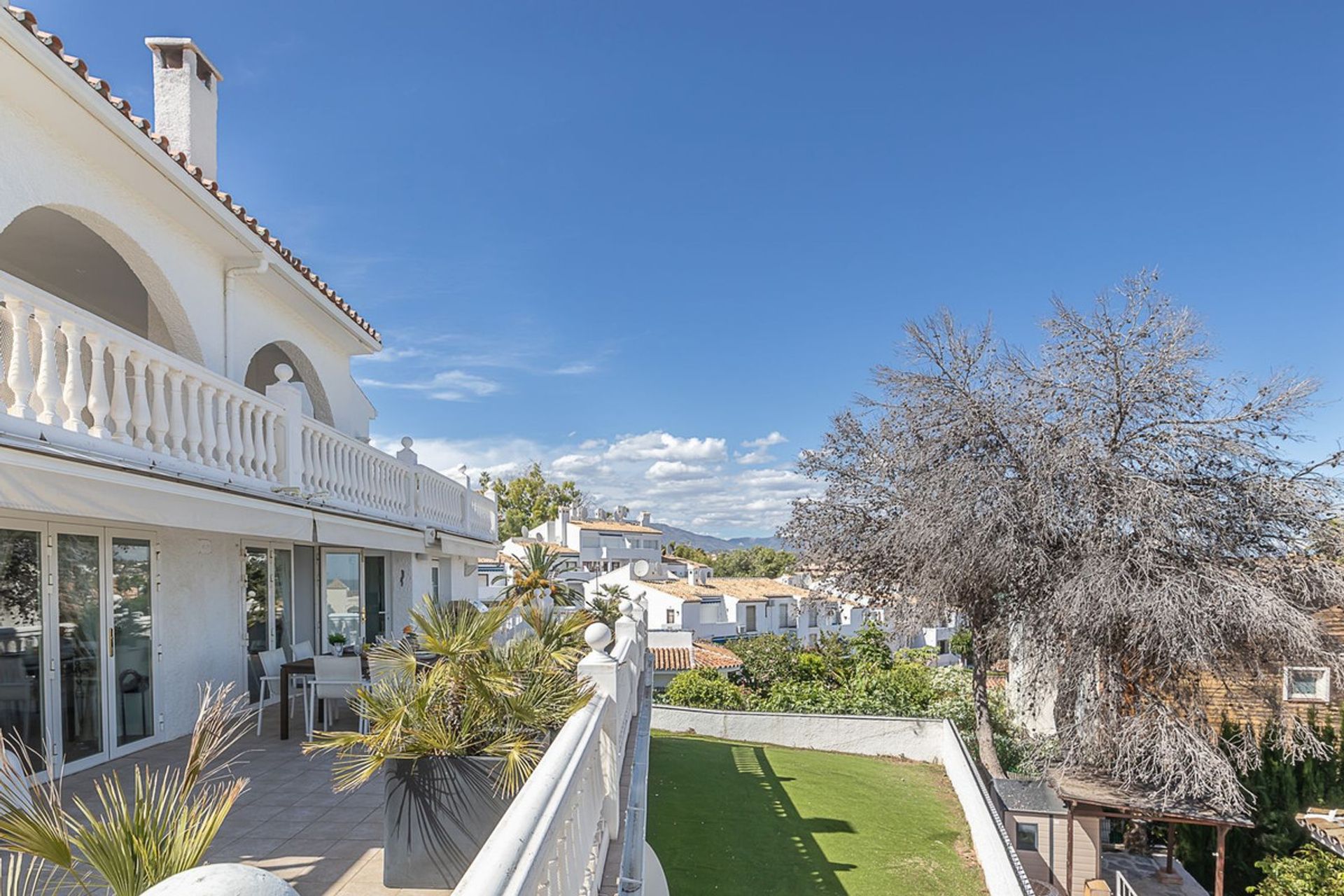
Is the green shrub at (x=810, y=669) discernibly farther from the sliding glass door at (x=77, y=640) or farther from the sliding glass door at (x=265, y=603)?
the sliding glass door at (x=77, y=640)

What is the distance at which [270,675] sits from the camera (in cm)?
1205

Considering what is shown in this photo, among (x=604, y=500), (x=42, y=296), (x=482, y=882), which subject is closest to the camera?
(x=482, y=882)

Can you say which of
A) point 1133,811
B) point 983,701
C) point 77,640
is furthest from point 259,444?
point 983,701

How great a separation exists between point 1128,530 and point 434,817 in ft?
52.7

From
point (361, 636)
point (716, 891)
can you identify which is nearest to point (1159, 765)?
point (716, 891)

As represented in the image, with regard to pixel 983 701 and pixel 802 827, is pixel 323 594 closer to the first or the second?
pixel 802 827

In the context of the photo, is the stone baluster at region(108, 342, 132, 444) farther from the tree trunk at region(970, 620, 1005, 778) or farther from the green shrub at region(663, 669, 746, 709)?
the green shrub at region(663, 669, 746, 709)

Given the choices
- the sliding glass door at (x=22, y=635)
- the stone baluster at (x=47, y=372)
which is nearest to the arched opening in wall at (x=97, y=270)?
the stone baluster at (x=47, y=372)

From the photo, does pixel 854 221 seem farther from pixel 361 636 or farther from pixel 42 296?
pixel 42 296

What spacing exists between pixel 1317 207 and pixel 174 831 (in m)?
33.2

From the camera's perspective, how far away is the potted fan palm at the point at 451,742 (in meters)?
5.27

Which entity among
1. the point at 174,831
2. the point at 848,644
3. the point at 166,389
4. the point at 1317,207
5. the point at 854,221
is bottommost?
the point at 848,644

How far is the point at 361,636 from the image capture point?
16781 mm

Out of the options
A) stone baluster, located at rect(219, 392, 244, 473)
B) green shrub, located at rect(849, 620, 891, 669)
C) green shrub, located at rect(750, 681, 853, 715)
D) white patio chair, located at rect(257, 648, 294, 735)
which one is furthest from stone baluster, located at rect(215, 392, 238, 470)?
green shrub, located at rect(849, 620, 891, 669)
